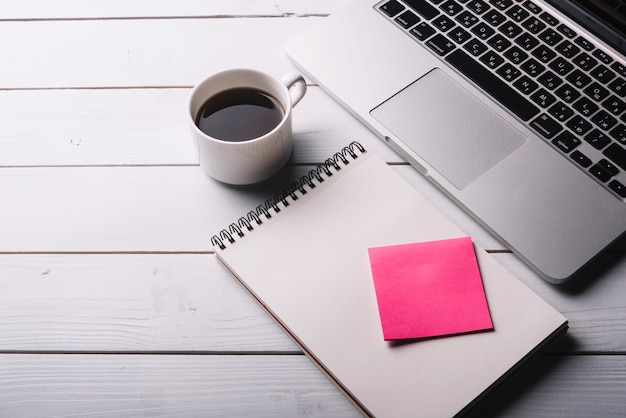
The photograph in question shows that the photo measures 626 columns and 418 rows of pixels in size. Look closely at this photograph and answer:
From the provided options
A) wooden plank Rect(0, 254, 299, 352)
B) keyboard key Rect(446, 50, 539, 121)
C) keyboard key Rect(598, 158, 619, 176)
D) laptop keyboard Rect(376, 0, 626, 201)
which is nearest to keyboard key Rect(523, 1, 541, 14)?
laptop keyboard Rect(376, 0, 626, 201)

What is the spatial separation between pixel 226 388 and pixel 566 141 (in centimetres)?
45

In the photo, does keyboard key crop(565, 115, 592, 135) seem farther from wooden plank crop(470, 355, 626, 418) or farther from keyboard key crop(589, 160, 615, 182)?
wooden plank crop(470, 355, 626, 418)

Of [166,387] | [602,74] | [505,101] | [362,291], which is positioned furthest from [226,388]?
[602,74]

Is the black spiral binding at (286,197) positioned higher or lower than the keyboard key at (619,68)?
lower

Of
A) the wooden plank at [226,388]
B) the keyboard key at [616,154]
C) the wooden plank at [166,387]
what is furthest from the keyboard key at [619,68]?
the wooden plank at [166,387]

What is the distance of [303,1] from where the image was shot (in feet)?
3.15

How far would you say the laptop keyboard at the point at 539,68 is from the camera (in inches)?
31.0

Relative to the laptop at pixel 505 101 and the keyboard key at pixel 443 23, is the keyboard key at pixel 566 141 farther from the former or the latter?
the keyboard key at pixel 443 23

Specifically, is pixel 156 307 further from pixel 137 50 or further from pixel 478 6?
pixel 478 6

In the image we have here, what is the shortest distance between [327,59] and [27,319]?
1.47ft

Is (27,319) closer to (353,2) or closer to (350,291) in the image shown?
(350,291)

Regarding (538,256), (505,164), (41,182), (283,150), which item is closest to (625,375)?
(538,256)

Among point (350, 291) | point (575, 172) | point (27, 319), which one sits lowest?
point (27, 319)

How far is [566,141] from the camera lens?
79cm
